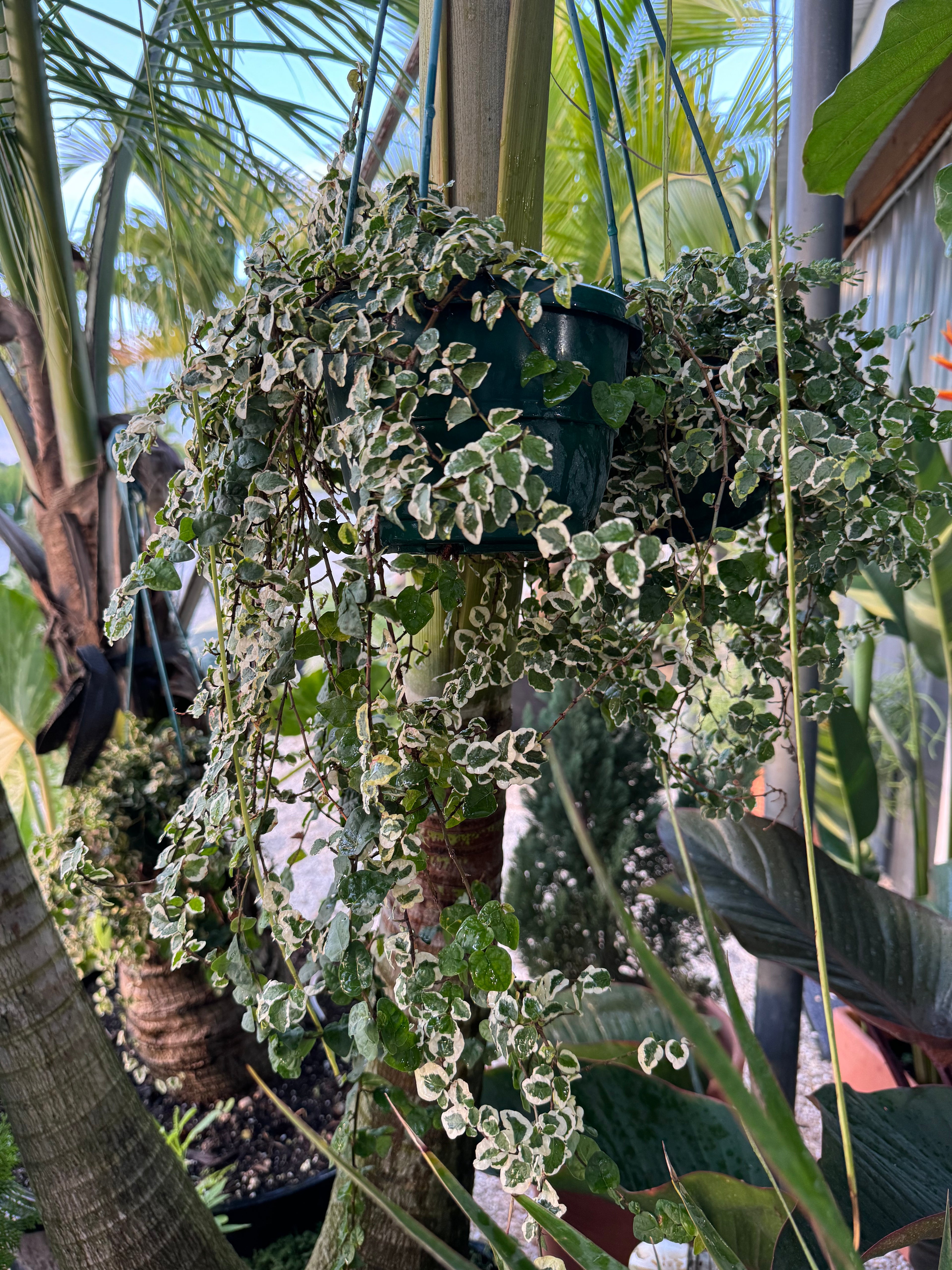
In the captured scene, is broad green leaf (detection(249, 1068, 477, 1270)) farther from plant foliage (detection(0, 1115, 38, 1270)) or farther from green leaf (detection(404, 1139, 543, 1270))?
plant foliage (detection(0, 1115, 38, 1270))

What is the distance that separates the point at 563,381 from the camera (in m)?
0.44

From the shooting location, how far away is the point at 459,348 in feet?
1.40

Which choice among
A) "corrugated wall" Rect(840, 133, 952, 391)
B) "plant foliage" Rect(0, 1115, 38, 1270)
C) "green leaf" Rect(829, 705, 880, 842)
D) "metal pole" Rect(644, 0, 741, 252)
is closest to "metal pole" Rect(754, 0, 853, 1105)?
"metal pole" Rect(644, 0, 741, 252)

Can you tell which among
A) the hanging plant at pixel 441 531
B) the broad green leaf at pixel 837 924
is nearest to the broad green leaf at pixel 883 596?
the broad green leaf at pixel 837 924

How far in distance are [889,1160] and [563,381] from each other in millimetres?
715

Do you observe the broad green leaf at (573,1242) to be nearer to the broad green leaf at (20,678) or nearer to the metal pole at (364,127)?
the metal pole at (364,127)

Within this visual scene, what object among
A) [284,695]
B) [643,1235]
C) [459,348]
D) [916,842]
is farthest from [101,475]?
[916,842]

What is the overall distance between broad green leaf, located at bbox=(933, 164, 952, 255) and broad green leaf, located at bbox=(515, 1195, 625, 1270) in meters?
0.53

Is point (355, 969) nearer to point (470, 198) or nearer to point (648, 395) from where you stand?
point (648, 395)

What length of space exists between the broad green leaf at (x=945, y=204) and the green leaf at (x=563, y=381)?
20 cm

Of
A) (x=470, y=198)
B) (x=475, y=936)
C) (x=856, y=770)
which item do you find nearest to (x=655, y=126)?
(x=856, y=770)

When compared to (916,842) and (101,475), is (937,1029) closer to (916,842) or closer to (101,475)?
(916,842)

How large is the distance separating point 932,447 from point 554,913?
130 cm

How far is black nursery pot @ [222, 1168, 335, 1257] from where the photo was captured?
46.0 inches
